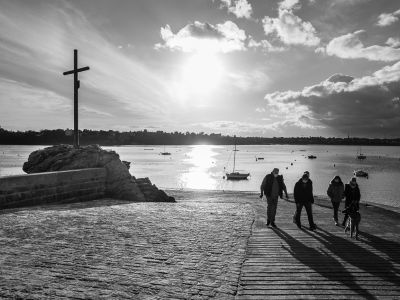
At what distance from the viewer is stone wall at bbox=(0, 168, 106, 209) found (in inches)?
415

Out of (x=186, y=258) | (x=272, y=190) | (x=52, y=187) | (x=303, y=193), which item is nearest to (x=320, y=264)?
(x=186, y=258)

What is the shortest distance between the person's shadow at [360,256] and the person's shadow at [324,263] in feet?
1.02

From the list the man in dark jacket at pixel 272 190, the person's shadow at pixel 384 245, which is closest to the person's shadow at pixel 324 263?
the person's shadow at pixel 384 245

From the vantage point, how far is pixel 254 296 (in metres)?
4.74

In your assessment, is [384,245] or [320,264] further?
[384,245]

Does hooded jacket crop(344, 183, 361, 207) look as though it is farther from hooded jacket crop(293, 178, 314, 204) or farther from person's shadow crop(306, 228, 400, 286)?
person's shadow crop(306, 228, 400, 286)

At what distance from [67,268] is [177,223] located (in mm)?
3992

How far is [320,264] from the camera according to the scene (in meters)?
6.06

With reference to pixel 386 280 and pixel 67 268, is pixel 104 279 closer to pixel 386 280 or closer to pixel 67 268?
pixel 67 268

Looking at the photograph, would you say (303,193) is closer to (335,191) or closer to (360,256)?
(335,191)

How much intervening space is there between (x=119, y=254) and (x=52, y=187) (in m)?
6.84

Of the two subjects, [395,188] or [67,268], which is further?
[395,188]

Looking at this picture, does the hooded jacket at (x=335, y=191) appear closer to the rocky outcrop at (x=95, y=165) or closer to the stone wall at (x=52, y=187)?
the rocky outcrop at (x=95, y=165)

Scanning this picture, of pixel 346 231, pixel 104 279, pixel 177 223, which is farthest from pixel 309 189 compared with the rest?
pixel 104 279
